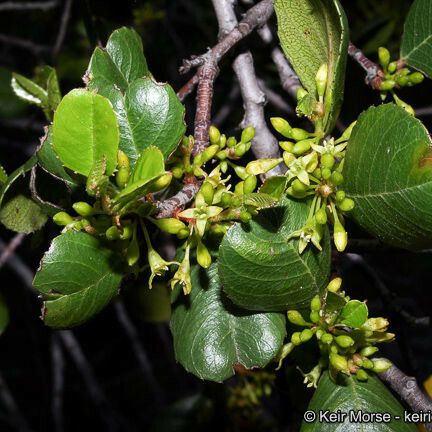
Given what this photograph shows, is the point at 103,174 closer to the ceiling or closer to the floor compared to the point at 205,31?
closer to the ceiling

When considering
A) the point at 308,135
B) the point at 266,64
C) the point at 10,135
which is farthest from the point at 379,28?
the point at 10,135

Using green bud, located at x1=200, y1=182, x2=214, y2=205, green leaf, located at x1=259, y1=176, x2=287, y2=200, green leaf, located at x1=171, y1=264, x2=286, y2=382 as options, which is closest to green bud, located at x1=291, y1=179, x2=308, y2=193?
green leaf, located at x1=259, y1=176, x2=287, y2=200

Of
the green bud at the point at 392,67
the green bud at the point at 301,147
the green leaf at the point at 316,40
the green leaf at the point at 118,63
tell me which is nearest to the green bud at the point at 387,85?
the green bud at the point at 392,67

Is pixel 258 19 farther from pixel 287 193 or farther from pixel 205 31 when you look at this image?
pixel 205 31

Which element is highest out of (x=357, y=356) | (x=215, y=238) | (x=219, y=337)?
(x=215, y=238)

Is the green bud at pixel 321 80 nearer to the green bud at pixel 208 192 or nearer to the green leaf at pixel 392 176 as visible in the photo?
the green leaf at pixel 392 176

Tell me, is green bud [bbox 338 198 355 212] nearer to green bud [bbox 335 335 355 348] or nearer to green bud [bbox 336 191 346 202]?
green bud [bbox 336 191 346 202]

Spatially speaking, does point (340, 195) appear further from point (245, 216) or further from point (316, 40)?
point (316, 40)

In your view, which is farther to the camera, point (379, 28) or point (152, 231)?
point (379, 28)
